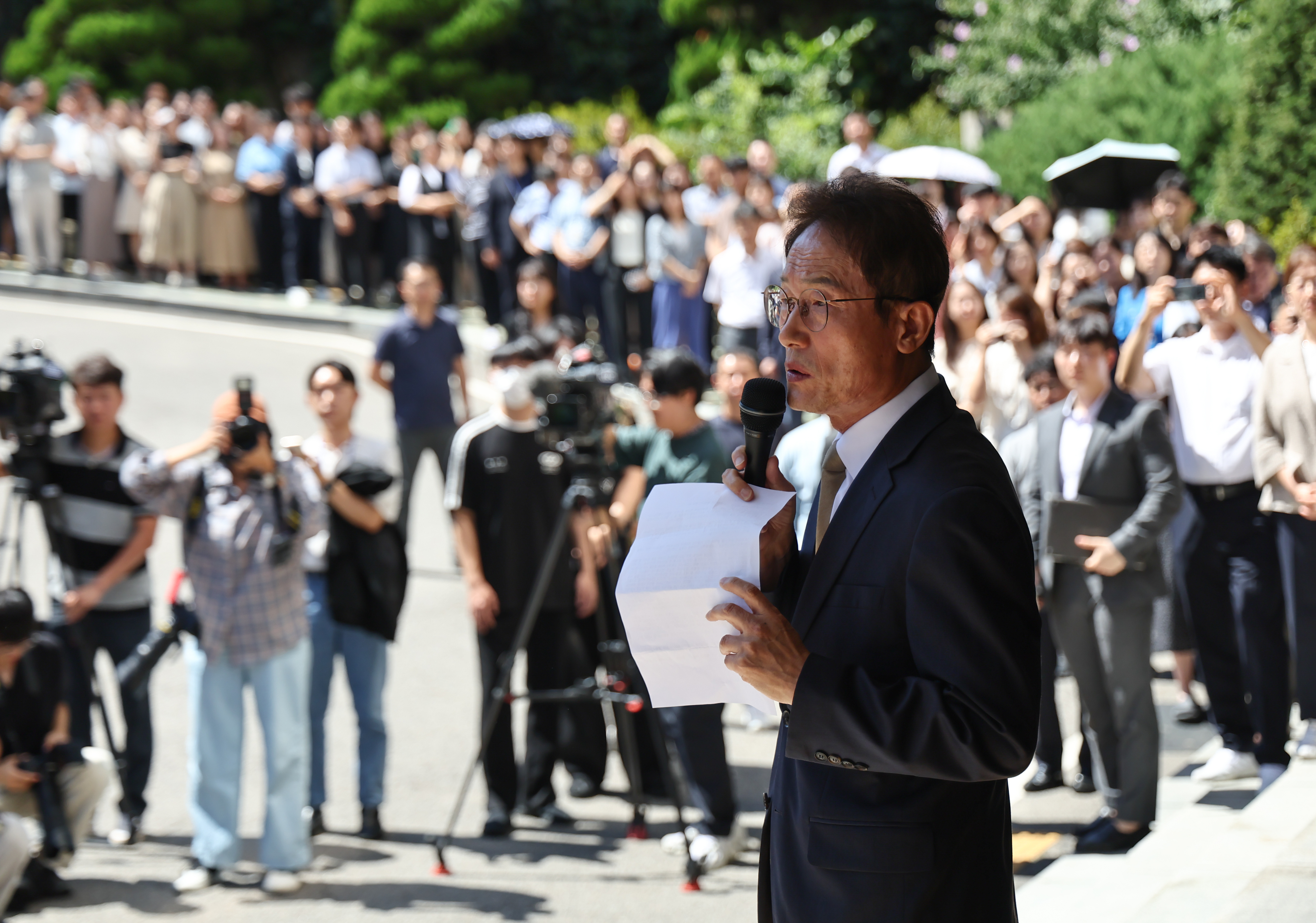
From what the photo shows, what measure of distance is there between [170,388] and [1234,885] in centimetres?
1278

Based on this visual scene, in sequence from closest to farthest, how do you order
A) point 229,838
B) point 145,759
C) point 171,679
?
point 229,838, point 145,759, point 171,679

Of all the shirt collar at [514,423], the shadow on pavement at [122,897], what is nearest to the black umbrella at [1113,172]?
the shirt collar at [514,423]

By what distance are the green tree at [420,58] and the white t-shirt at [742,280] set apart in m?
13.5

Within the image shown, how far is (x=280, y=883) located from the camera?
19.8 ft

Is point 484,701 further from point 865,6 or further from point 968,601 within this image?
point 865,6

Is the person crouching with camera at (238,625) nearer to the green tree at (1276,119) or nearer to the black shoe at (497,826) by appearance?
the black shoe at (497,826)

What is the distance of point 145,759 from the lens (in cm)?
673

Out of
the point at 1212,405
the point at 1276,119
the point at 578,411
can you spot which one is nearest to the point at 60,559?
the point at 578,411

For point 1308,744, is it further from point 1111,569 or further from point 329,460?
point 329,460

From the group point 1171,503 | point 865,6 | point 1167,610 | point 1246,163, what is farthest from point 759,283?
point 865,6

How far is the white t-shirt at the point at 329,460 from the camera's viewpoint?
6.76 metres

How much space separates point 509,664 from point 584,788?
1060 millimetres

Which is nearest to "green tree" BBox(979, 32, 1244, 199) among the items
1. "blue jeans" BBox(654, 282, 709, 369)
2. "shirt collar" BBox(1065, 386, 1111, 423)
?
"blue jeans" BBox(654, 282, 709, 369)

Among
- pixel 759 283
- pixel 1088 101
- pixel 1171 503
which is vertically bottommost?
pixel 1171 503
